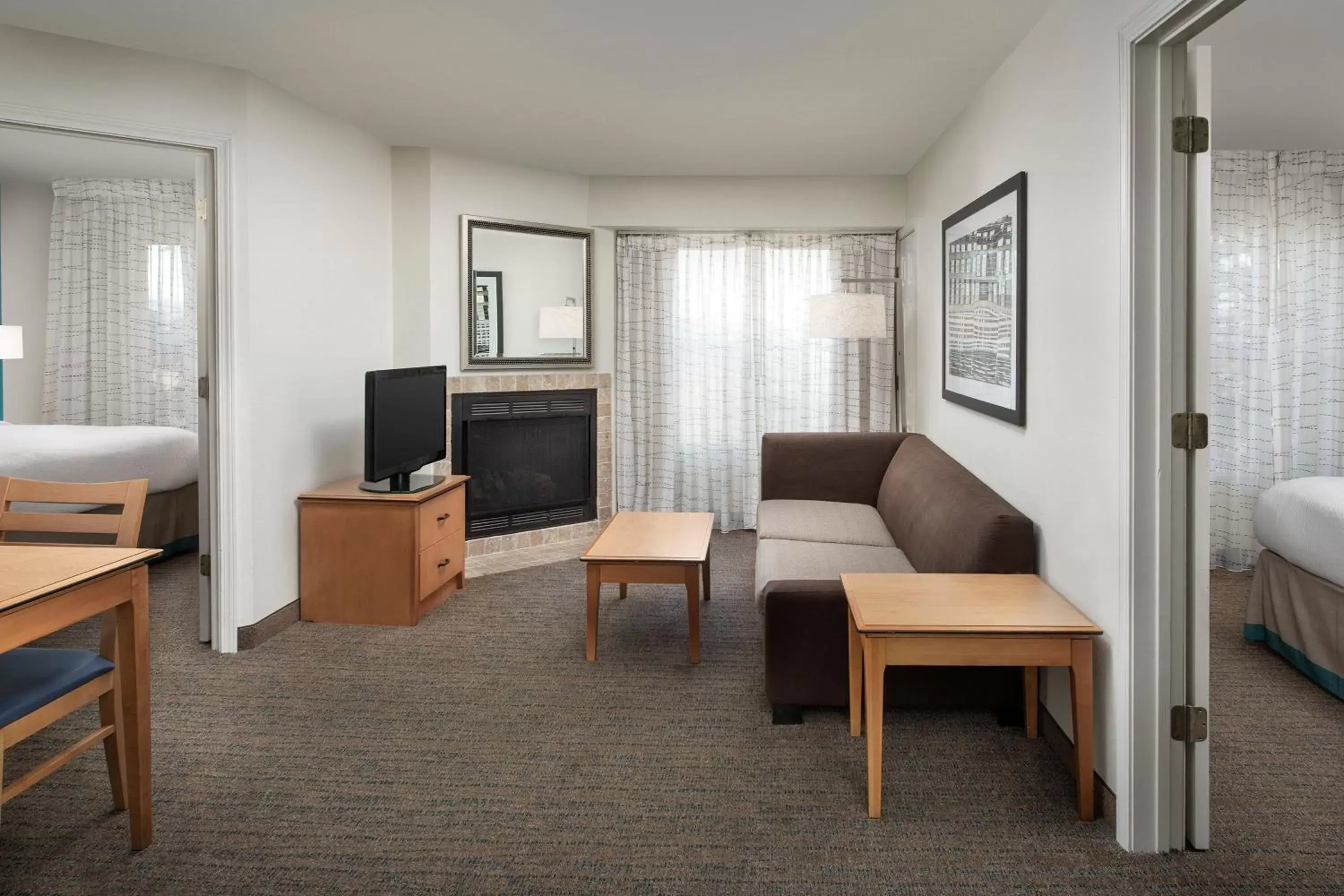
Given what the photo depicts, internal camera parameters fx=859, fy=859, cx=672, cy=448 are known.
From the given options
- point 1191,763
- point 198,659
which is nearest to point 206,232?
point 198,659

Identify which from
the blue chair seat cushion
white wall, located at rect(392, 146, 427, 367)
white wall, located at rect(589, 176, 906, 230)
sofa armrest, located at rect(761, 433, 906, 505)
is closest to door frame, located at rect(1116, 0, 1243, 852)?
the blue chair seat cushion

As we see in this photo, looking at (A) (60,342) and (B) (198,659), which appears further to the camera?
(A) (60,342)

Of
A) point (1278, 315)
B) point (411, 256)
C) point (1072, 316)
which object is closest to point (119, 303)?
point (411, 256)

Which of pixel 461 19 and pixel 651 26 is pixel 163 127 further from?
pixel 651 26

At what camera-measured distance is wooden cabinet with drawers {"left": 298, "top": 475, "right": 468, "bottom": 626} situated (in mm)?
3980

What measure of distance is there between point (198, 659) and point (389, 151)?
9.46 feet

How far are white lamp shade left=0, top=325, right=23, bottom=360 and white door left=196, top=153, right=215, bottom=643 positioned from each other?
2.87m

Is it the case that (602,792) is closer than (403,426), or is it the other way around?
(602,792)

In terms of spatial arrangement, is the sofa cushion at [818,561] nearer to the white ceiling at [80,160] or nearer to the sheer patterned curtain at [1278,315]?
the sheer patterned curtain at [1278,315]

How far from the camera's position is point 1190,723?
6.97 ft

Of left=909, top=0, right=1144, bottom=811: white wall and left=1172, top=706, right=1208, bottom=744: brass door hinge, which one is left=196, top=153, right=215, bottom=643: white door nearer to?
left=909, top=0, right=1144, bottom=811: white wall

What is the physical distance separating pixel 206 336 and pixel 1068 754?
11.7 ft

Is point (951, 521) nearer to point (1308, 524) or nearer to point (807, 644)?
point (807, 644)

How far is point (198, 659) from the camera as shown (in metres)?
3.55
